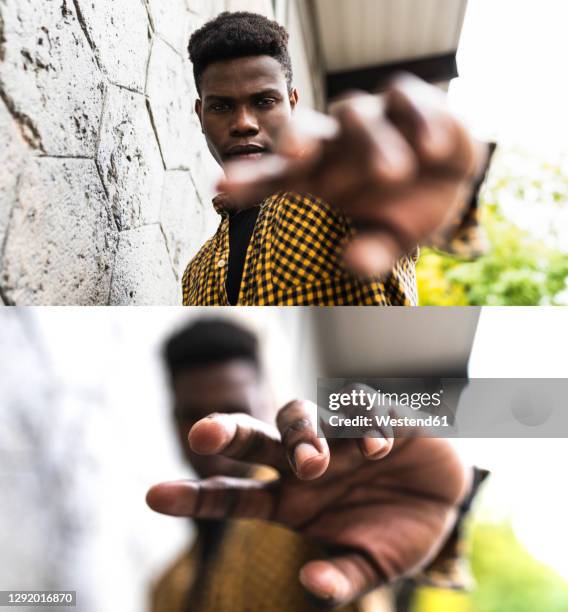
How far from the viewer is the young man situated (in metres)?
0.37

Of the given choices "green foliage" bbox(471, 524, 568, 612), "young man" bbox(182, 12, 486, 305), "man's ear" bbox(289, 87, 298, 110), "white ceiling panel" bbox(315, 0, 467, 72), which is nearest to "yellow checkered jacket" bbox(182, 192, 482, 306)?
"young man" bbox(182, 12, 486, 305)

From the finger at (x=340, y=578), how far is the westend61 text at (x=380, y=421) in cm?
11

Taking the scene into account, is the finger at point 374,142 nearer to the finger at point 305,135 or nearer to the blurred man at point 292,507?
the finger at point 305,135

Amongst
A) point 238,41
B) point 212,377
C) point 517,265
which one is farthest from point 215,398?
point 517,265

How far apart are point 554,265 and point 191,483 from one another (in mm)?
4281

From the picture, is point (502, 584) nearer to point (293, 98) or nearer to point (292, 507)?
point (292, 507)

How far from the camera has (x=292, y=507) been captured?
0.54 meters

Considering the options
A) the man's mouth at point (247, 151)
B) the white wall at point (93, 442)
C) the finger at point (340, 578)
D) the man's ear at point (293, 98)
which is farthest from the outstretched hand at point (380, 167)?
the man's ear at point (293, 98)

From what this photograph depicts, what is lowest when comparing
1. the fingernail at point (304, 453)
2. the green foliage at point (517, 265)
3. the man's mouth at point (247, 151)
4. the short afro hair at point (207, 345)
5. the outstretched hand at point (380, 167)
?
the green foliage at point (517, 265)

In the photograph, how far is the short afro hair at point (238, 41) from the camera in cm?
83

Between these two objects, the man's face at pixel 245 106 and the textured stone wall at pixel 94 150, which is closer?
the textured stone wall at pixel 94 150

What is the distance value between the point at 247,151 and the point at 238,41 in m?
0.16

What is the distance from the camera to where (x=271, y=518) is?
1.77 ft

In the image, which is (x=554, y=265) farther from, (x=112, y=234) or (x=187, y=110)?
(x=112, y=234)
